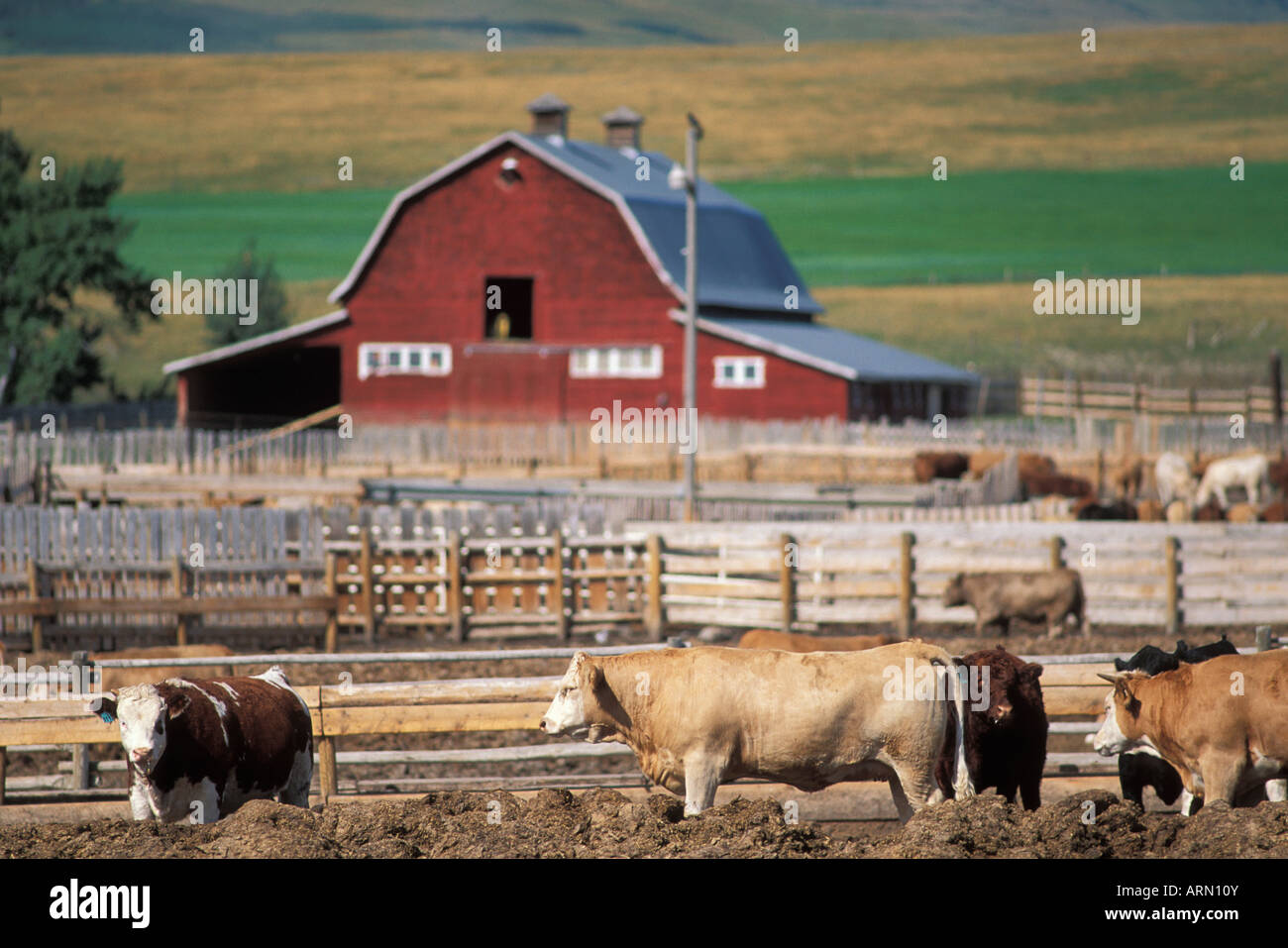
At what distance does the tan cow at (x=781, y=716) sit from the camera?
32.9 ft

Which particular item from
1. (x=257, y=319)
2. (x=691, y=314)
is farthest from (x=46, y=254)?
(x=691, y=314)

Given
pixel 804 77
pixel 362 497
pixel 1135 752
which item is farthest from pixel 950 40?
pixel 1135 752

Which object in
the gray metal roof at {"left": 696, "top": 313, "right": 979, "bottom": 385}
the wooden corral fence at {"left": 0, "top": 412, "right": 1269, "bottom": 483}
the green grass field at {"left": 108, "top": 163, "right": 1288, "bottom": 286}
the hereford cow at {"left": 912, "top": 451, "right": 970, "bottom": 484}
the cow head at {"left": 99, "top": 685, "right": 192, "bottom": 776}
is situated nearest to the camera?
the cow head at {"left": 99, "top": 685, "right": 192, "bottom": 776}

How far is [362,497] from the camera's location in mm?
31688

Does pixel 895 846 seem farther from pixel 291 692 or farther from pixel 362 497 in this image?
pixel 362 497

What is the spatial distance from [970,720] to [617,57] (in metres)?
166

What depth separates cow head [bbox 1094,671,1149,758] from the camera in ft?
35.2

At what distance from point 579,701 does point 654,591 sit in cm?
1101

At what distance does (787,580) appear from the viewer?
68.3 feet

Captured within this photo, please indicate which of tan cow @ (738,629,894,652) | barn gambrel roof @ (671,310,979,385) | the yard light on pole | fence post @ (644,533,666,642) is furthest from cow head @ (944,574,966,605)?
barn gambrel roof @ (671,310,979,385)

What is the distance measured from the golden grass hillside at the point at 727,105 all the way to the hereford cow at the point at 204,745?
120365 millimetres

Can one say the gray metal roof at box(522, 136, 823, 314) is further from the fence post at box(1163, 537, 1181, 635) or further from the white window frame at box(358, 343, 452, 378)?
the fence post at box(1163, 537, 1181, 635)

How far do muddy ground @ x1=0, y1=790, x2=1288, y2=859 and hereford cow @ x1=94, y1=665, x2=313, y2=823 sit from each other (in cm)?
37

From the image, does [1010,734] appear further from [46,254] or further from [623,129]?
[46,254]
